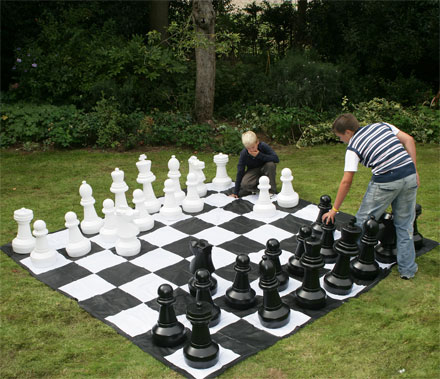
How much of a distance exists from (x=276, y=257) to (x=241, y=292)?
300 millimetres

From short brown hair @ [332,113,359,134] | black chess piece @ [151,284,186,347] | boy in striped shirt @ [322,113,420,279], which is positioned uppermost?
short brown hair @ [332,113,359,134]

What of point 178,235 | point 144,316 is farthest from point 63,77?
point 144,316

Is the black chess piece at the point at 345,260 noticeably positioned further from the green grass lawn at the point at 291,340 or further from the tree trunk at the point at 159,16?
the tree trunk at the point at 159,16

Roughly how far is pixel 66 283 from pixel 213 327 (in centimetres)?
110

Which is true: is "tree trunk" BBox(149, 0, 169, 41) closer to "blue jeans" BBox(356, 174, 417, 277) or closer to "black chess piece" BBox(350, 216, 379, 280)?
"blue jeans" BBox(356, 174, 417, 277)

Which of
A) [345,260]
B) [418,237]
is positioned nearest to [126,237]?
[345,260]

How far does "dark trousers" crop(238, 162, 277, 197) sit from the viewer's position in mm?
4578

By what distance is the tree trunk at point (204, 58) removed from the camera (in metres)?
6.60

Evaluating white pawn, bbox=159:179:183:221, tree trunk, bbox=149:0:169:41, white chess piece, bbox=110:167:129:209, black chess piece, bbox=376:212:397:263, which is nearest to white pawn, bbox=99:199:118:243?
white chess piece, bbox=110:167:129:209

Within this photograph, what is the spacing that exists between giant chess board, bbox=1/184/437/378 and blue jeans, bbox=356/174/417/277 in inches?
7.6

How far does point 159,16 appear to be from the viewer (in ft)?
28.9

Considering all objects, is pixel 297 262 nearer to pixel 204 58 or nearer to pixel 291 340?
pixel 291 340

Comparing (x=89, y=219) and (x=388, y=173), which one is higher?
(x=388, y=173)

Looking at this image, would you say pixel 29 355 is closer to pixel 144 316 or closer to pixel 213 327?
pixel 144 316
